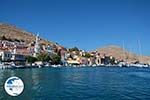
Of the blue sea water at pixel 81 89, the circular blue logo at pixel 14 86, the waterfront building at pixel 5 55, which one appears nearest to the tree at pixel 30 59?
the waterfront building at pixel 5 55

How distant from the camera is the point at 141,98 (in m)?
33.0

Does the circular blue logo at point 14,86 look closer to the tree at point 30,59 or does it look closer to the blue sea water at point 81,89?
the blue sea water at point 81,89

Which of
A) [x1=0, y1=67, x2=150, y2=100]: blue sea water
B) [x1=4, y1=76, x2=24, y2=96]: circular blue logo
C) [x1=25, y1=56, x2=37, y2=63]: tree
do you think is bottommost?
[x1=0, y1=67, x2=150, y2=100]: blue sea water

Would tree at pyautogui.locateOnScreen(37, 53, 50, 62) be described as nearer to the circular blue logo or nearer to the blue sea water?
the blue sea water

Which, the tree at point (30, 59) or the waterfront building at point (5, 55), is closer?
the waterfront building at point (5, 55)

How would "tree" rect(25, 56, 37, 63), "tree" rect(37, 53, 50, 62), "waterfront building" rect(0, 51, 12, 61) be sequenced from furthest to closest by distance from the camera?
"tree" rect(37, 53, 50, 62) → "tree" rect(25, 56, 37, 63) → "waterfront building" rect(0, 51, 12, 61)

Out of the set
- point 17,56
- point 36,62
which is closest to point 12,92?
point 17,56

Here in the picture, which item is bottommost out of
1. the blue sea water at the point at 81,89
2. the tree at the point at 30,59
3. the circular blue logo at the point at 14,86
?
the blue sea water at the point at 81,89

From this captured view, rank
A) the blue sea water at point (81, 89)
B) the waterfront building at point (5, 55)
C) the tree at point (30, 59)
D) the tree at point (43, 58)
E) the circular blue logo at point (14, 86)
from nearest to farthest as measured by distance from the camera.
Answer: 1. the circular blue logo at point (14, 86)
2. the blue sea water at point (81, 89)
3. the waterfront building at point (5, 55)
4. the tree at point (30, 59)
5. the tree at point (43, 58)

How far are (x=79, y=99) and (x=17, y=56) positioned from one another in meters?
108

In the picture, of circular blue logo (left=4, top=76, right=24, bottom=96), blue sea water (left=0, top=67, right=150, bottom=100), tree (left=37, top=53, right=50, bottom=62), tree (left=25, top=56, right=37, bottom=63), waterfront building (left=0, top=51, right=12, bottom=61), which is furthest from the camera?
tree (left=37, top=53, right=50, bottom=62)

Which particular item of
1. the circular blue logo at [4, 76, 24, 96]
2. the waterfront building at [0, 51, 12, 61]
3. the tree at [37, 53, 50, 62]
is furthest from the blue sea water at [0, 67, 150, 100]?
the tree at [37, 53, 50, 62]

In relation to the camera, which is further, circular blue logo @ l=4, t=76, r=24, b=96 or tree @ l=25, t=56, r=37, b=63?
tree @ l=25, t=56, r=37, b=63

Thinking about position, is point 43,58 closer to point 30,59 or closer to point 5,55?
point 30,59
